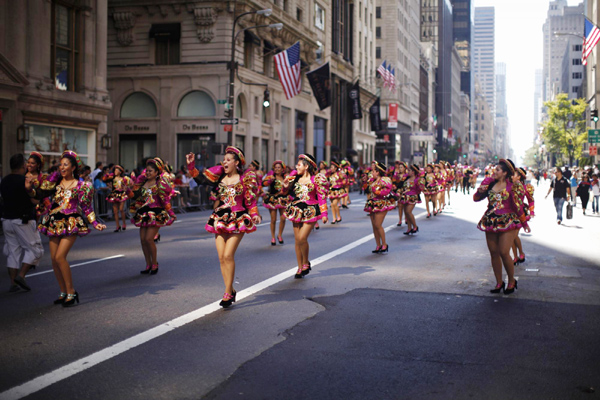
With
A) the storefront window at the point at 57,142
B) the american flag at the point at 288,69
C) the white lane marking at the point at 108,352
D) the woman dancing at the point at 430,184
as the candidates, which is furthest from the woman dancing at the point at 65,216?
the american flag at the point at 288,69

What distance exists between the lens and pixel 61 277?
8.03 meters

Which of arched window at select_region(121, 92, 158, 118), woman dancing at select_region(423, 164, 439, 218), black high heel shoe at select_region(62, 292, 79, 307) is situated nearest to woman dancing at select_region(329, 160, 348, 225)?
woman dancing at select_region(423, 164, 439, 218)

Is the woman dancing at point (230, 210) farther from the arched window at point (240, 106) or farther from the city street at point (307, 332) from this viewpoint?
the arched window at point (240, 106)

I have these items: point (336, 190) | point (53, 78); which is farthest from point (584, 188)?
point (53, 78)

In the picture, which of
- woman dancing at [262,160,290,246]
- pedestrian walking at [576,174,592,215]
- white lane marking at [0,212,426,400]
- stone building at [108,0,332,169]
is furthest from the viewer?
stone building at [108,0,332,169]

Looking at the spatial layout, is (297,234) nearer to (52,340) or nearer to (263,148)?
(52,340)

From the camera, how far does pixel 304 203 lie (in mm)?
10359

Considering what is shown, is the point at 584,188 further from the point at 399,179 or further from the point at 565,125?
the point at 565,125

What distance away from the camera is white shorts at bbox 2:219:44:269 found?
29.5 ft

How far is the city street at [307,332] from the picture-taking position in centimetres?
512

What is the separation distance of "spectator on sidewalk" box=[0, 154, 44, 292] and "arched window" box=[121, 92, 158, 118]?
1247 inches

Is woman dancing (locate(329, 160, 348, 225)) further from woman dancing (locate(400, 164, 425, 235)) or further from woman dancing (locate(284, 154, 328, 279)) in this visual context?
woman dancing (locate(284, 154, 328, 279))

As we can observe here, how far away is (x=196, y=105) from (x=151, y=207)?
95.7 feet

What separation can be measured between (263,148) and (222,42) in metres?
8.53
